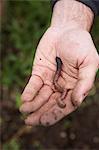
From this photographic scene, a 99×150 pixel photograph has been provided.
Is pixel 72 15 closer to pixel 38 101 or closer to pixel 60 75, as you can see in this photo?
pixel 60 75

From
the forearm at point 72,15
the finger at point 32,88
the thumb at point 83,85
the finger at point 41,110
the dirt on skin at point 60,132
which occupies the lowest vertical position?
A: the dirt on skin at point 60,132

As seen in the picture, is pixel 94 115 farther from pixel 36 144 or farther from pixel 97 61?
pixel 97 61

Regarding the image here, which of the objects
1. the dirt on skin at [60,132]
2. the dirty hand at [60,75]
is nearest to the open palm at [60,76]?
the dirty hand at [60,75]

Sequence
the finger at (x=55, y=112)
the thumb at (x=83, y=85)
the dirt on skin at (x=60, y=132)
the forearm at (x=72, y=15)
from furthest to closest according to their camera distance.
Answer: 1. the dirt on skin at (x=60, y=132)
2. the forearm at (x=72, y=15)
3. the finger at (x=55, y=112)
4. the thumb at (x=83, y=85)

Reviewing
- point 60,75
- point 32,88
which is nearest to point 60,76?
point 60,75

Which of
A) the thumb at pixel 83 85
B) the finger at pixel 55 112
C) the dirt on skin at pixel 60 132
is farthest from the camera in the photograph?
the dirt on skin at pixel 60 132

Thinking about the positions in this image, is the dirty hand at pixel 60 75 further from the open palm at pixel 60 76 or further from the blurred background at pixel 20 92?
the blurred background at pixel 20 92

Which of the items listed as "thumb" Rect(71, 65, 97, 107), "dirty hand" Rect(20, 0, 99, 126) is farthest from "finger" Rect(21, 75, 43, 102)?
"thumb" Rect(71, 65, 97, 107)
